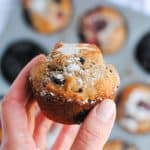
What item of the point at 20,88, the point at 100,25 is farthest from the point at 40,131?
the point at 100,25

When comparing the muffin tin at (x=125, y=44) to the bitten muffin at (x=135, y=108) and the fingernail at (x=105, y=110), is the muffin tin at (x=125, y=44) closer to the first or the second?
the bitten muffin at (x=135, y=108)

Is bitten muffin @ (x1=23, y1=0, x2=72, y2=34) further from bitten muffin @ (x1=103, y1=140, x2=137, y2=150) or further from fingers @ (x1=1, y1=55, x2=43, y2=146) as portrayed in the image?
fingers @ (x1=1, y1=55, x2=43, y2=146)

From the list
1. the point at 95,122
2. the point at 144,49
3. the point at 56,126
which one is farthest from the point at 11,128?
the point at 144,49

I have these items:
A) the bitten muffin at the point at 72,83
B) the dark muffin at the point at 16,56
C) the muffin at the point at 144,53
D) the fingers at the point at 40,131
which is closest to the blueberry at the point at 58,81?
the bitten muffin at the point at 72,83

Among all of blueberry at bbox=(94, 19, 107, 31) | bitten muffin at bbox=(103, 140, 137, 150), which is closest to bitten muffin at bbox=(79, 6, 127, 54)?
blueberry at bbox=(94, 19, 107, 31)

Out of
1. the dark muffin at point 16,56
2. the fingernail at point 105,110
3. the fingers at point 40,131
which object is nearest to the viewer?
the fingernail at point 105,110

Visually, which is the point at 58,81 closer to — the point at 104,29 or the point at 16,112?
the point at 16,112
